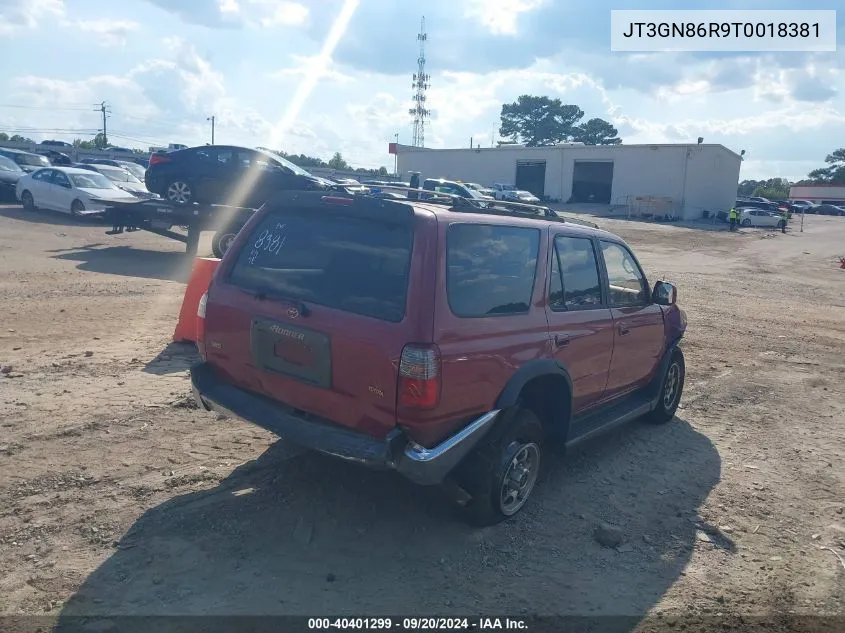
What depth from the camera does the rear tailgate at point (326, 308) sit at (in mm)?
3807

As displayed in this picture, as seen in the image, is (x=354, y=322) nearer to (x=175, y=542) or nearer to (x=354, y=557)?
(x=354, y=557)

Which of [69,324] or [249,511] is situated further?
[69,324]

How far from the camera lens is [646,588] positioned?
389 centimetres

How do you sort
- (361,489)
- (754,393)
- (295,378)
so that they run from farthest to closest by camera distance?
(754,393) → (361,489) → (295,378)

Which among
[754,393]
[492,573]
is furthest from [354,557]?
[754,393]

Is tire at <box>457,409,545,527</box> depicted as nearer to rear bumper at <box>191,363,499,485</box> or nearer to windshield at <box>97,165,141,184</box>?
rear bumper at <box>191,363,499,485</box>

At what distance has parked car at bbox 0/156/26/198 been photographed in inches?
921

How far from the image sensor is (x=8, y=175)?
23.6 m

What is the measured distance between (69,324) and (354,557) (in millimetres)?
6036

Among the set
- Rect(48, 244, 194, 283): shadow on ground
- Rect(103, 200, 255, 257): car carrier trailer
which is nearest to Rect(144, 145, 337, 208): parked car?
Rect(103, 200, 255, 257): car carrier trailer

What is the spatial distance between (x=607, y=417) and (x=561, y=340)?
112 centimetres

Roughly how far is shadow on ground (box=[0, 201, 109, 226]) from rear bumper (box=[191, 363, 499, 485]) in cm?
1699

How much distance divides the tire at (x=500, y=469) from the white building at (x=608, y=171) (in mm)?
51625

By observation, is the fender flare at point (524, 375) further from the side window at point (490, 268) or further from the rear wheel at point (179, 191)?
the rear wheel at point (179, 191)
